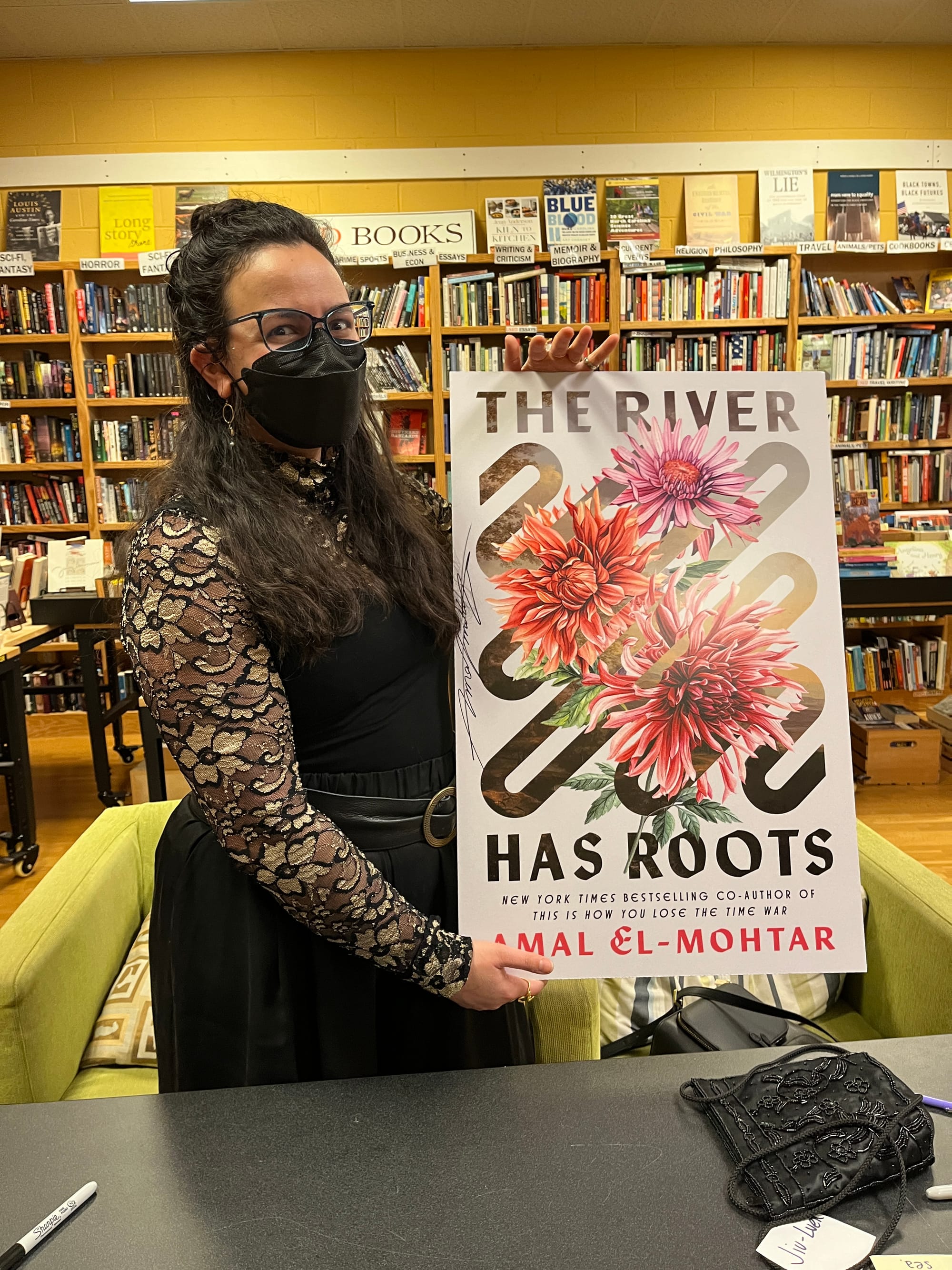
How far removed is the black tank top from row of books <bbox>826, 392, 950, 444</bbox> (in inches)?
195

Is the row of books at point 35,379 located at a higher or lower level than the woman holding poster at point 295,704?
higher

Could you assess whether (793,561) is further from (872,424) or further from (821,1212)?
(872,424)

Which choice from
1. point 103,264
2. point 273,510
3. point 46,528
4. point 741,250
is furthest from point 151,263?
point 273,510

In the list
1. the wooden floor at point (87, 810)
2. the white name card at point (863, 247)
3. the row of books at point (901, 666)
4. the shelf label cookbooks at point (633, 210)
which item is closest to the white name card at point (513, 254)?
the shelf label cookbooks at point (633, 210)

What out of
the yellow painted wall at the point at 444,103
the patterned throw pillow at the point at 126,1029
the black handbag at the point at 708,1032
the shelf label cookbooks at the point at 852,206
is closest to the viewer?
the black handbag at the point at 708,1032

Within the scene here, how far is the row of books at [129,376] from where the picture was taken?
5387mm

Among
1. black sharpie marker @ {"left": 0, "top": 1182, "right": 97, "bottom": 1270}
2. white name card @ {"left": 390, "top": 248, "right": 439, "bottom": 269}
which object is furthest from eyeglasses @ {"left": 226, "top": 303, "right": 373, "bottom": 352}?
white name card @ {"left": 390, "top": 248, "right": 439, "bottom": 269}

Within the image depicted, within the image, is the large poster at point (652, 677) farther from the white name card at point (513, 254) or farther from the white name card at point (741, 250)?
the white name card at point (741, 250)

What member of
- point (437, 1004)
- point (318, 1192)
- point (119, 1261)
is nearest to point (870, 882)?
point (437, 1004)

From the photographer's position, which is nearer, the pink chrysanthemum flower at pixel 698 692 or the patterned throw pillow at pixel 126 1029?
the pink chrysanthemum flower at pixel 698 692

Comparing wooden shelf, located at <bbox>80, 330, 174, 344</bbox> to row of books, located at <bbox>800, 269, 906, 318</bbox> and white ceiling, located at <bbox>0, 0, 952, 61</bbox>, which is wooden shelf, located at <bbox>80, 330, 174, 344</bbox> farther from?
row of books, located at <bbox>800, 269, 906, 318</bbox>

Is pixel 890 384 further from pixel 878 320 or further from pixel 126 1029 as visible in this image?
pixel 126 1029
